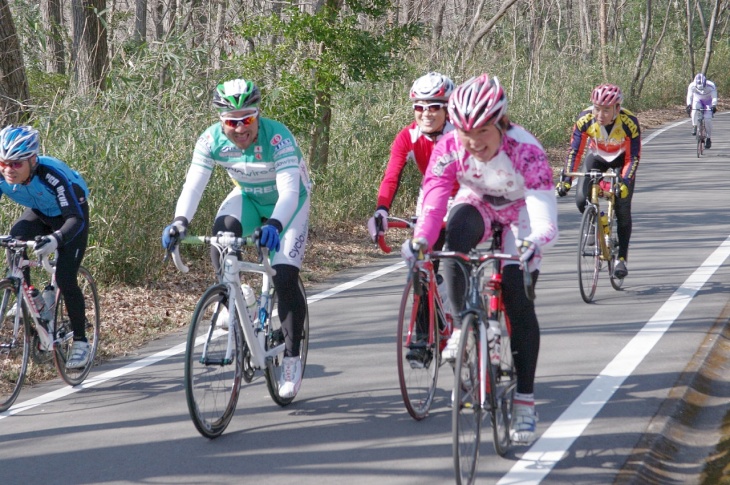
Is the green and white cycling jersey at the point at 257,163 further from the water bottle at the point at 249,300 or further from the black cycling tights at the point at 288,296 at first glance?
the water bottle at the point at 249,300

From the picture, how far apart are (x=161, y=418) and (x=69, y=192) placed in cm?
164

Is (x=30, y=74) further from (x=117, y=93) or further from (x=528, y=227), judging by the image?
(x=528, y=227)

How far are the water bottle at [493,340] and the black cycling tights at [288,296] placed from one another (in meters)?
1.46

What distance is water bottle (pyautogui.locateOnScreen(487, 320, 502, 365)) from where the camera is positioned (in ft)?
14.7

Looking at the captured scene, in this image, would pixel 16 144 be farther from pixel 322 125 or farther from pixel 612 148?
pixel 322 125

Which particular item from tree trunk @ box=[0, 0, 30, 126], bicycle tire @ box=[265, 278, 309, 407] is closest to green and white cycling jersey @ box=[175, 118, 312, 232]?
bicycle tire @ box=[265, 278, 309, 407]

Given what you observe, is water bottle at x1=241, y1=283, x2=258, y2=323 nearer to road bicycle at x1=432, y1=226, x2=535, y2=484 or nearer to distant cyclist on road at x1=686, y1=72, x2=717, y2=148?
road bicycle at x1=432, y1=226, x2=535, y2=484

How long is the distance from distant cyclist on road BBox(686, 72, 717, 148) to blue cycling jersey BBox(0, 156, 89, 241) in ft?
60.5

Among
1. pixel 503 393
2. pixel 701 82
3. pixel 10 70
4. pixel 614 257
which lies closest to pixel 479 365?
pixel 503 393

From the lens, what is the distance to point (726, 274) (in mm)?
9586

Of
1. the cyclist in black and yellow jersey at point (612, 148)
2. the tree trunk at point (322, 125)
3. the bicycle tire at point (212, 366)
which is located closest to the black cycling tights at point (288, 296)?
the bicycle tire at point (212, 366)

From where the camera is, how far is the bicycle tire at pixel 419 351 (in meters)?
5.30

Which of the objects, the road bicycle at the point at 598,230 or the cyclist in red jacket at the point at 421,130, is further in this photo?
the road bicycle at the point at 598,230

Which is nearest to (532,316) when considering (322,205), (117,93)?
(117,93)
